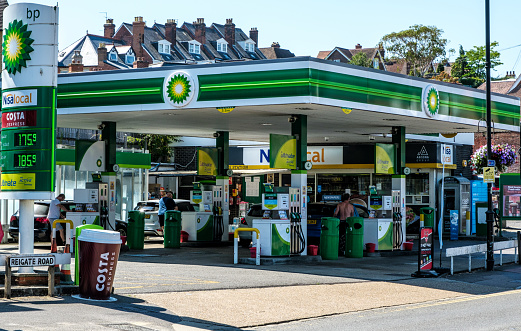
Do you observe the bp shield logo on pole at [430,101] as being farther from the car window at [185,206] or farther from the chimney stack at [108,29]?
the chimney stack at [108,29]

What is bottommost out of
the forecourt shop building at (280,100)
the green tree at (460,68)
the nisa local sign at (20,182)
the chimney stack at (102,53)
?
the nisa local sign at (20,182)

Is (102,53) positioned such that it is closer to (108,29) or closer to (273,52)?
(108,29)

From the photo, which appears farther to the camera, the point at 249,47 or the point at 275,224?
the point at 249,47

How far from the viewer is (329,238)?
789 inches

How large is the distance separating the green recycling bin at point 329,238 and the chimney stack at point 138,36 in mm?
60501

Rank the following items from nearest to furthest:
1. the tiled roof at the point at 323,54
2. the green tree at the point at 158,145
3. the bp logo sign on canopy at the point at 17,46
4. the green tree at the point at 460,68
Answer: the bp logo sign on canopy at the point at 17,46 < the green tree at the point at 158,145 < the green tree at the point at 460,68 < the tiled roof at the point at 323,54

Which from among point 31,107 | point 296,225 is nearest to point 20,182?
point 31,107

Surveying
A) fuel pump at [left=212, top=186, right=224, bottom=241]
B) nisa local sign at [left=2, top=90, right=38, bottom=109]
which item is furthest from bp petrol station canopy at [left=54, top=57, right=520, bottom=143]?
nisa local sign at [left=2, top=90, right=38, bottom=109]

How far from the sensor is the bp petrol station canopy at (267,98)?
18266 millimetres

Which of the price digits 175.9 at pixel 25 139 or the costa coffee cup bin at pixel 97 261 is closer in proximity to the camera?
the costa coffee cup bin at pixel 97 261

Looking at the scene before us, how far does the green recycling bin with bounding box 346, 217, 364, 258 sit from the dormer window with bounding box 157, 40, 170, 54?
61.9 meters

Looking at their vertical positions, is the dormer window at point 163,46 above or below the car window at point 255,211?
above

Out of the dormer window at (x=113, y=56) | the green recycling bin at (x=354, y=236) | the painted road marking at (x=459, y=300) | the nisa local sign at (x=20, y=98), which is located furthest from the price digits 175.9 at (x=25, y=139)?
the dormer window at (x=113, y=56)

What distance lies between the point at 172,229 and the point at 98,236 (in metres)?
11.7
